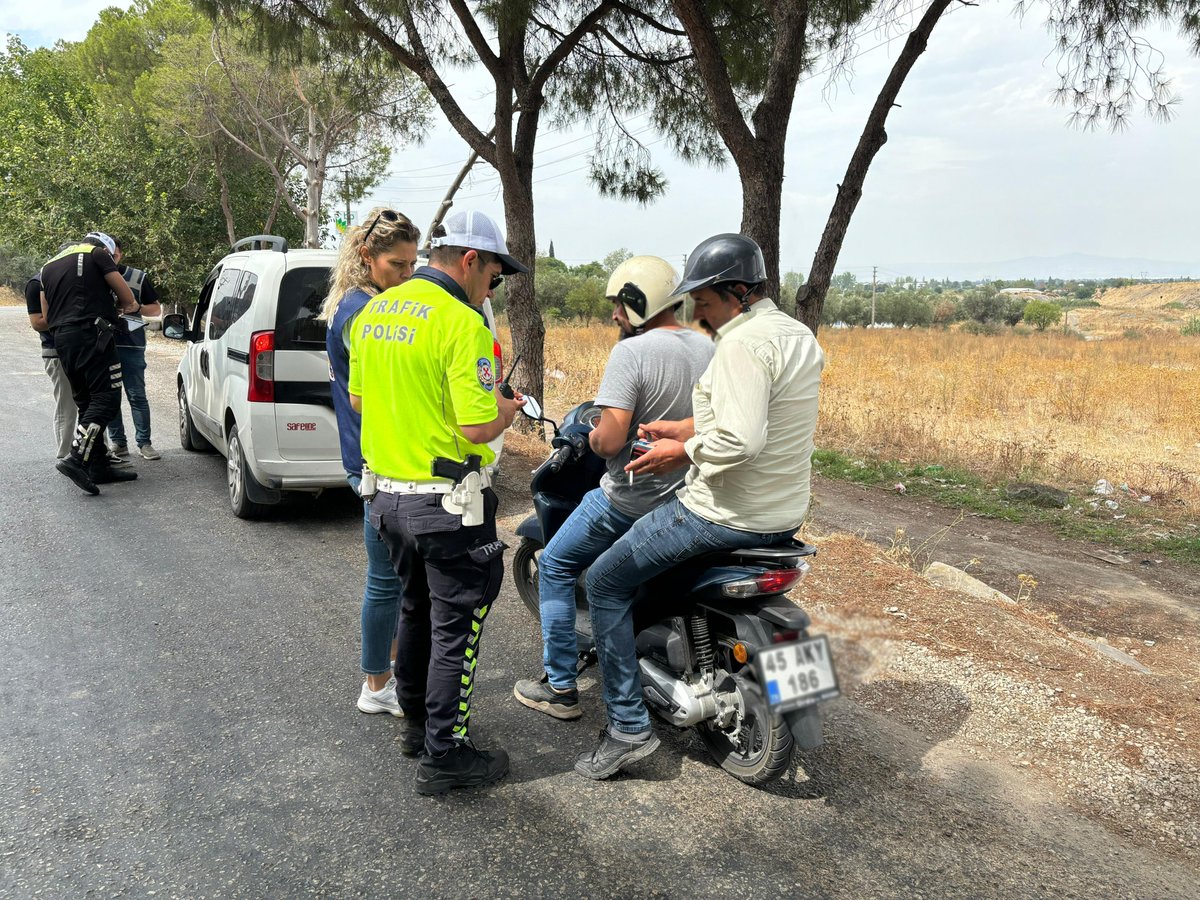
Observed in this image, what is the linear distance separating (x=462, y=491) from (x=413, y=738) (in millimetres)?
1075

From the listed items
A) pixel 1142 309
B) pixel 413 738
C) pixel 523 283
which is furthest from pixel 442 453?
pixel 1142 309

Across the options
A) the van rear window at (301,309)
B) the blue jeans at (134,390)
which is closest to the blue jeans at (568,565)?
the van rear window at (301,309)

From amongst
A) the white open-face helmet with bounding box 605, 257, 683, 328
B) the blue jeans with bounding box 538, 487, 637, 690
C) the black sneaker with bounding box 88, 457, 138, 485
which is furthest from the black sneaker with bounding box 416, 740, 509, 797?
the black sneaker with bounding box 88, 457, 138, 485

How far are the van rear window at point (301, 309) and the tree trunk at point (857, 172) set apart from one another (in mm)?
3491

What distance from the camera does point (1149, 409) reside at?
14.3 metres

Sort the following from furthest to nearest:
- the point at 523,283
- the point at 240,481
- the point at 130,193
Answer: the point at 130,193 → the point at 523,283 → the point at 240,481

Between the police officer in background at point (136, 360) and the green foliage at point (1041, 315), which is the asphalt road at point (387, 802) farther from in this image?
the green foliage at point (1041, 315)

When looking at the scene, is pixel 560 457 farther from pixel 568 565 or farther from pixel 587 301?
pixel 587 301

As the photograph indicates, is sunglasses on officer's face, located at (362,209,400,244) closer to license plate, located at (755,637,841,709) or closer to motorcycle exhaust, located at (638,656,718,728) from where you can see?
motorcycle exhaust, located at (638,656,718,728)

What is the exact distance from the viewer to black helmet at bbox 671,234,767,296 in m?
3.01

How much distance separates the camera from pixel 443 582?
3139 millimetres

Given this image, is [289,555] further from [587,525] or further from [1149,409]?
[1149,409]

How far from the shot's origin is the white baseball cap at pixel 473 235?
3.14 m

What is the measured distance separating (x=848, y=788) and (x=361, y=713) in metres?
2.00
